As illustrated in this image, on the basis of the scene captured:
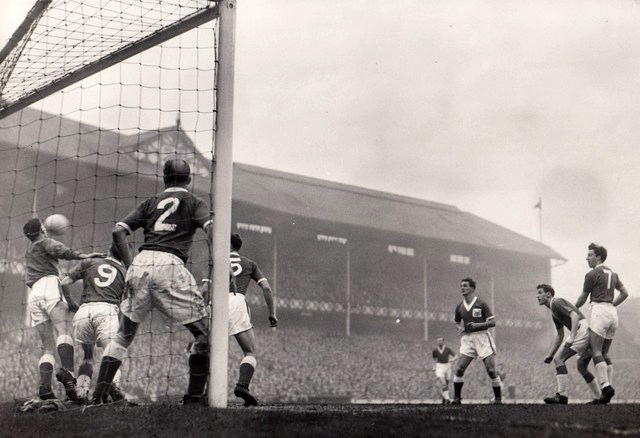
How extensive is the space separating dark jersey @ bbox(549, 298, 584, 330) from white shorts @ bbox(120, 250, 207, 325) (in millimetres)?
6028

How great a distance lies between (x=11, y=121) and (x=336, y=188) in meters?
21.4

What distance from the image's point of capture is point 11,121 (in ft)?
84.0

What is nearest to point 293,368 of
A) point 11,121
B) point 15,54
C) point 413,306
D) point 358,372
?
point 358,372

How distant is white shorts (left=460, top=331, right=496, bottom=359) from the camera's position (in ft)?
39.5

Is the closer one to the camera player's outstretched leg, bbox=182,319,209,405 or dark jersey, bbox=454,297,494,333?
player's outstretched leg, bbox=182,319,209,405

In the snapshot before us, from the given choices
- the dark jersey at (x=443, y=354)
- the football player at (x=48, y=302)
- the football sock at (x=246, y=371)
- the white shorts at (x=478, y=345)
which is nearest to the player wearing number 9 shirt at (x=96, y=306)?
the football player at (x=48, y=302)

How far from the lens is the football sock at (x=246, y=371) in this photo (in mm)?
8195

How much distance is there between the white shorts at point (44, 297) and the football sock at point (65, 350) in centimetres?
32

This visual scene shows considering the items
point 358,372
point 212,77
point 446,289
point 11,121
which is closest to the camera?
point 212,77

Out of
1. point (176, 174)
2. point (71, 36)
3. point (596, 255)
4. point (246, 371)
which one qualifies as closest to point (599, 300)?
point (596, 255)

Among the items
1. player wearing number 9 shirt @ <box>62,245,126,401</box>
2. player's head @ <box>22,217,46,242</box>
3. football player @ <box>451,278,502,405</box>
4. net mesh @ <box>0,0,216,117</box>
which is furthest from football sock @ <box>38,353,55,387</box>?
football player @ <box>451,278,502,405</box>

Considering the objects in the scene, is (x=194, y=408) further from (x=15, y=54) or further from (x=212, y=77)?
(x=15, y=54)

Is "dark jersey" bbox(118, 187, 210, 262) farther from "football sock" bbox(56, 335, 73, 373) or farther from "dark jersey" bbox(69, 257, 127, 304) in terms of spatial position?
"football sock" bbox(56, 335, 73, 373)

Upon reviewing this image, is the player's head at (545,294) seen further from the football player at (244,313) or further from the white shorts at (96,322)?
the white shorts at (96,322)
